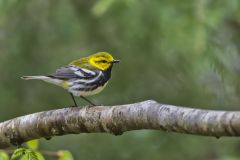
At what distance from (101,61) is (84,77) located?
20cm

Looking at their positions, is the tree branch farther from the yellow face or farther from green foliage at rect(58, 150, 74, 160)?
the yellow face

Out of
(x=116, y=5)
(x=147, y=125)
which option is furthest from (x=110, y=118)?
(x=116, y=5)

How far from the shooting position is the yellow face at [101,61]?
496 centimetres

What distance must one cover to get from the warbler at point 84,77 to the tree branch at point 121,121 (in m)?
0.96

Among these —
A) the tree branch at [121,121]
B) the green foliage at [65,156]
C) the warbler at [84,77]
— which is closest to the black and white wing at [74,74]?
the warbler at [84,77]

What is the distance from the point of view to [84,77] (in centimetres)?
488

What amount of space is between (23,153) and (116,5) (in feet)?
8.88

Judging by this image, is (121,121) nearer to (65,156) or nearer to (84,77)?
(65,156)

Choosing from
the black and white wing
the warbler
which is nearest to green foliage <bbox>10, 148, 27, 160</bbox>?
the warbler

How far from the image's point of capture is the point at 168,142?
6566 mm

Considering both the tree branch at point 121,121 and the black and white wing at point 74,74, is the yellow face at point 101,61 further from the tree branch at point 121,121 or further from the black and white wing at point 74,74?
the tree branch at point 121,121

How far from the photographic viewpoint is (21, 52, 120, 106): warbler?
15.6ft

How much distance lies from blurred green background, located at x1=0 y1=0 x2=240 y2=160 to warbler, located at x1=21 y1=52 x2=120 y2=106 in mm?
1101

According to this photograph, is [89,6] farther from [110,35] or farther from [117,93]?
[117,93]
